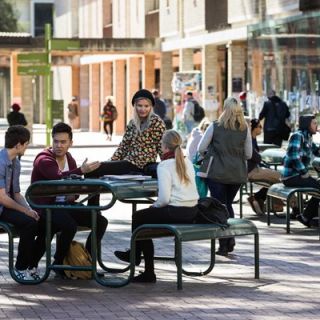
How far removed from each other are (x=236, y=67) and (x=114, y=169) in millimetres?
32112

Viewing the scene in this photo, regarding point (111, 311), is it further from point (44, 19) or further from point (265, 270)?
point (44, 19)

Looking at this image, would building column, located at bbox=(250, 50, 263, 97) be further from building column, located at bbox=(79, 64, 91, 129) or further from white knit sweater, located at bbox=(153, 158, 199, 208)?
building column, located at bbox=(79, 64, 91, 129)

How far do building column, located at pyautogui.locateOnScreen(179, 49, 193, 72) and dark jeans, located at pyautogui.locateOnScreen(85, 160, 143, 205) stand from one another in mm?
39199

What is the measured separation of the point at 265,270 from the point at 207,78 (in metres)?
35.9

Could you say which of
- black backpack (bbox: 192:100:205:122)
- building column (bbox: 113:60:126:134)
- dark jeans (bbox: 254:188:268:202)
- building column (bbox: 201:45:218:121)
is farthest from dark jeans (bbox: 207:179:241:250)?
building column (bbox: 113:60:126:134)

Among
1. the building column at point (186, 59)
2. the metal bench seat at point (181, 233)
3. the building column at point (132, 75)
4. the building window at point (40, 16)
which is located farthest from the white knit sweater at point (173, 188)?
the building window at point (40, 16)

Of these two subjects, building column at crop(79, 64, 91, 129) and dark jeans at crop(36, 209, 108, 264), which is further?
building column at crop(79, 64, 91, 129)

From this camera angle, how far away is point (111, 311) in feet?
34.3

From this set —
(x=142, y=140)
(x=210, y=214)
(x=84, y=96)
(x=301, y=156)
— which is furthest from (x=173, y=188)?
(x=84, y=96)

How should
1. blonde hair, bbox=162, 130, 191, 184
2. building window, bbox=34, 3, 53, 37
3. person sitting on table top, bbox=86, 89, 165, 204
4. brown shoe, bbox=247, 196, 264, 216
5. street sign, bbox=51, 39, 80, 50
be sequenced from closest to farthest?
blonde hair, bbox=162, 130, 191, 184
person sitting on table top, bbox=86, 89, 165, 204
brown shoe, bbox=247, 196, 264, 216
street sign, bbox=51, 39, 80, 50
building window, bbox=34, 3, 53, 37

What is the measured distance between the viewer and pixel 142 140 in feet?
45.3

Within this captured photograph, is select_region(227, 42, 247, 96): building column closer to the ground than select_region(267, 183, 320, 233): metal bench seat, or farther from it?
farther from it

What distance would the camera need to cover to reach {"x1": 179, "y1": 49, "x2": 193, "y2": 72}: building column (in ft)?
173

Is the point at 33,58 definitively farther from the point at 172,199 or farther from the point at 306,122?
the point at 172,199
